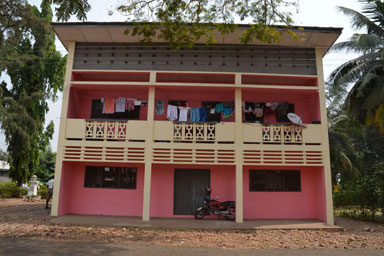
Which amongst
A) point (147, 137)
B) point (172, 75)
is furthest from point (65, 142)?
point (172, 75)

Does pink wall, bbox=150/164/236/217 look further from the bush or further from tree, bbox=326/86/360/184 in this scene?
the bush

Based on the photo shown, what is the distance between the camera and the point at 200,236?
28.3 feet

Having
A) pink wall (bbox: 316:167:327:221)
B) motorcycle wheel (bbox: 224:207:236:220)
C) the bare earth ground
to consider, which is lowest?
the bare earth ground

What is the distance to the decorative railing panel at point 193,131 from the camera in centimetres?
1108

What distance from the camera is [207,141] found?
11648 millimetres

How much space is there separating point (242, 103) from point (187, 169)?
3.56m

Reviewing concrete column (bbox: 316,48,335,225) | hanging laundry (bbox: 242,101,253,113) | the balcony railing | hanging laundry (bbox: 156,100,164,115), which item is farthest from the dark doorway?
concrete column (bbox: 316,48,335,225)

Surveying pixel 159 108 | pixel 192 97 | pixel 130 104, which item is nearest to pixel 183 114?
pixel 159 108

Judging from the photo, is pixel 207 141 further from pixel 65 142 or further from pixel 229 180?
pixel 65 142

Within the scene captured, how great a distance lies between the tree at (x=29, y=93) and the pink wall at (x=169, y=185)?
10555 mm

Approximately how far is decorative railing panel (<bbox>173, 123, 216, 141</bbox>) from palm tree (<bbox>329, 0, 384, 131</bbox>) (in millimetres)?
6668

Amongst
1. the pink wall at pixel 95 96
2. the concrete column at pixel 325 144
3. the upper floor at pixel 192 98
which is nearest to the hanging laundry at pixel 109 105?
the upper floor at pixel 192 98

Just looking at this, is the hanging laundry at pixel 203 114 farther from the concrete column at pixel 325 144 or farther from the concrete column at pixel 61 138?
the concrete column at pixel 61 138

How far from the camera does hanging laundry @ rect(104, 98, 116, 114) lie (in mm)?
12038
